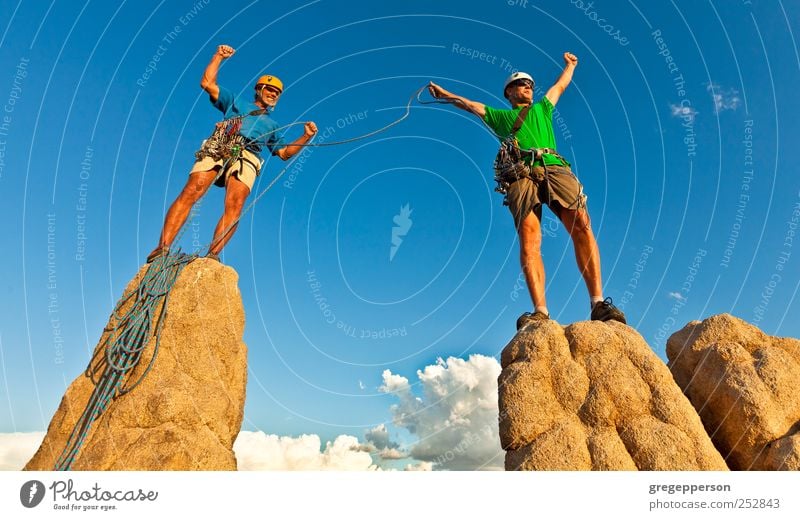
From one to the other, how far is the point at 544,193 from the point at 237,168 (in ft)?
15.5

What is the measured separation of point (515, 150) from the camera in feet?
25.6

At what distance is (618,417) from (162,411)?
500cm

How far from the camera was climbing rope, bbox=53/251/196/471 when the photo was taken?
6039mm

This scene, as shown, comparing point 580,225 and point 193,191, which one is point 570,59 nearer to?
point 580,225

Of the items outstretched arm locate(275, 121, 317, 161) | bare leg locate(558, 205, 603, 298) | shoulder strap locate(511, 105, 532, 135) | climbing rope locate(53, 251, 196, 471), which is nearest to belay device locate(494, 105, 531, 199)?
shoulder strap locate(511, 105, 532, 135)

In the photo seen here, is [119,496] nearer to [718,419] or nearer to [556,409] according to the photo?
[556,409]

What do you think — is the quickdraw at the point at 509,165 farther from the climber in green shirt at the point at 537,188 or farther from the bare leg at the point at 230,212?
the bare leg at the point at 230,212

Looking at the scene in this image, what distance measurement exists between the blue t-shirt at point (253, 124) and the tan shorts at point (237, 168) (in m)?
0.20

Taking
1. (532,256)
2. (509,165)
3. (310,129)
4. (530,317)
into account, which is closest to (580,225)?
(532,256)

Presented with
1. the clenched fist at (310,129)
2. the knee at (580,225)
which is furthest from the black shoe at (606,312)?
the clenched fist at (310,129)

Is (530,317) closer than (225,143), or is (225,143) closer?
(530,317)

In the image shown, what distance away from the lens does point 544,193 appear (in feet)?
25.3

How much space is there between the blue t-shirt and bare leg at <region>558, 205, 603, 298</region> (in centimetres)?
482

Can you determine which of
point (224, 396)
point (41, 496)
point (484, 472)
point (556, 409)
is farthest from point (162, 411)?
point (556, 409)
